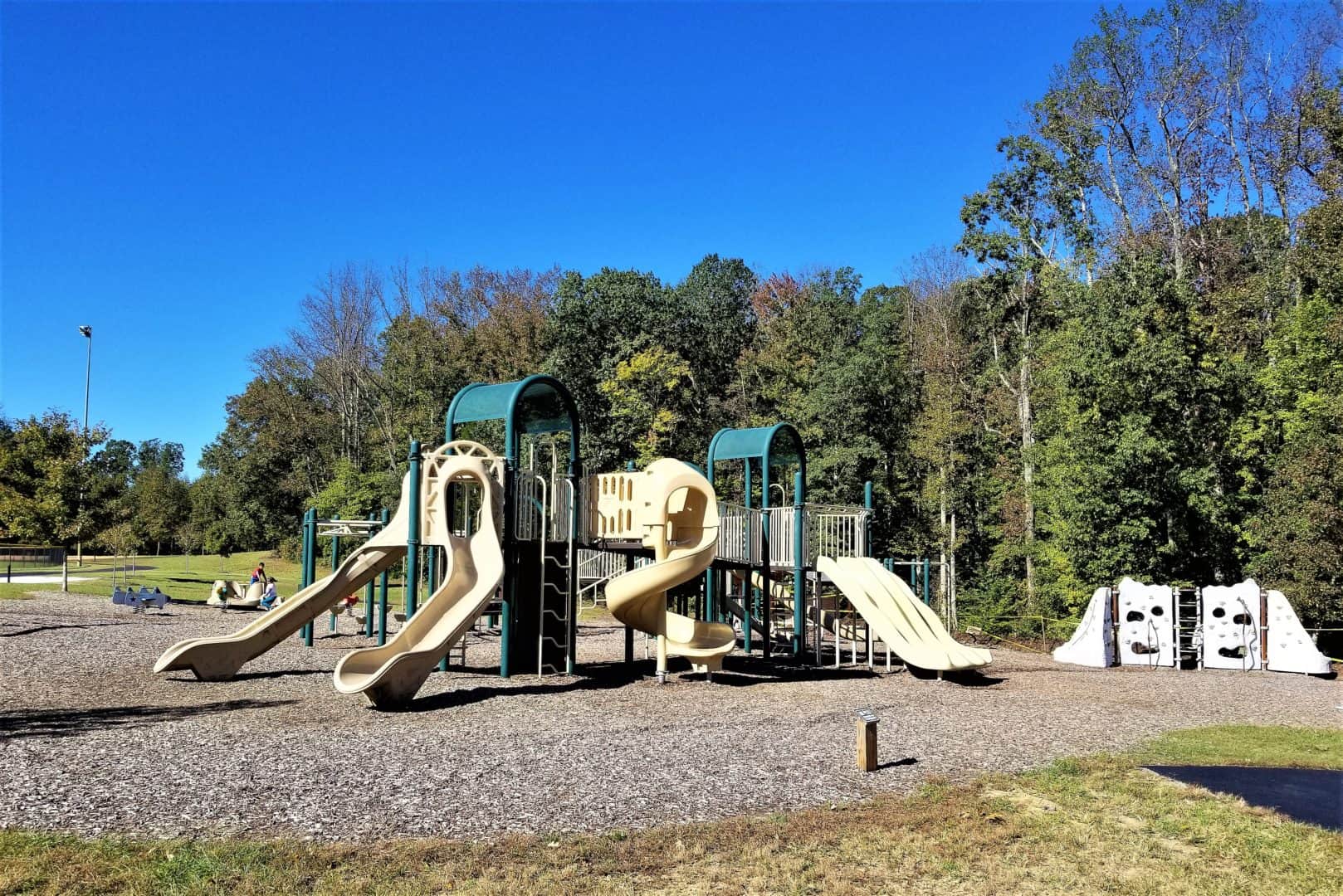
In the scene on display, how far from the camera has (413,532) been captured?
1434cm

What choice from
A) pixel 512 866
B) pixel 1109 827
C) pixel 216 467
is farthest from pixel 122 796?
pixel 216 467

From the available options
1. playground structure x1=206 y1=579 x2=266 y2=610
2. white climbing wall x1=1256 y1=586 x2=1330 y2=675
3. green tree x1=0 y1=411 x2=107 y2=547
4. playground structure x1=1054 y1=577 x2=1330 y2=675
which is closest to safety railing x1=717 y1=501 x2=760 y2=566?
Answer: playground structure x1=1054 y1=577 x2=1330 y2=675

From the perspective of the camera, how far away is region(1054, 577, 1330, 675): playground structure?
20.0m

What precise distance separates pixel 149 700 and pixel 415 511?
425cm

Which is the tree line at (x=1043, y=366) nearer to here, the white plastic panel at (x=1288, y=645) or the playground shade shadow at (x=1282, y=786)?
the white plastic panel at (x=1288, y=645)

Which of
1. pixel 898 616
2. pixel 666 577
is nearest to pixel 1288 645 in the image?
pixel 898 616

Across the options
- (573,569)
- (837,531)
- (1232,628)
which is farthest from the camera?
(1232,628)

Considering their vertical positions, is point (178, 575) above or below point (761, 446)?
below

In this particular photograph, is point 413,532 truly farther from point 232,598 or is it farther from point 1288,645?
point 232,598

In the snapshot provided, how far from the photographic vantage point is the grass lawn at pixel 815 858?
18.5 feet

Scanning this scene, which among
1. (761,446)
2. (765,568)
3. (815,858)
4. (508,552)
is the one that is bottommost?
(815,858)

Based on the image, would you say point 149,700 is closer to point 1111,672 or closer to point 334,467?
point 1111,672

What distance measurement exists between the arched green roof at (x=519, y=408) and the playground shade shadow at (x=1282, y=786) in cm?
989

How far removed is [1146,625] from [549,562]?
1348 cm
